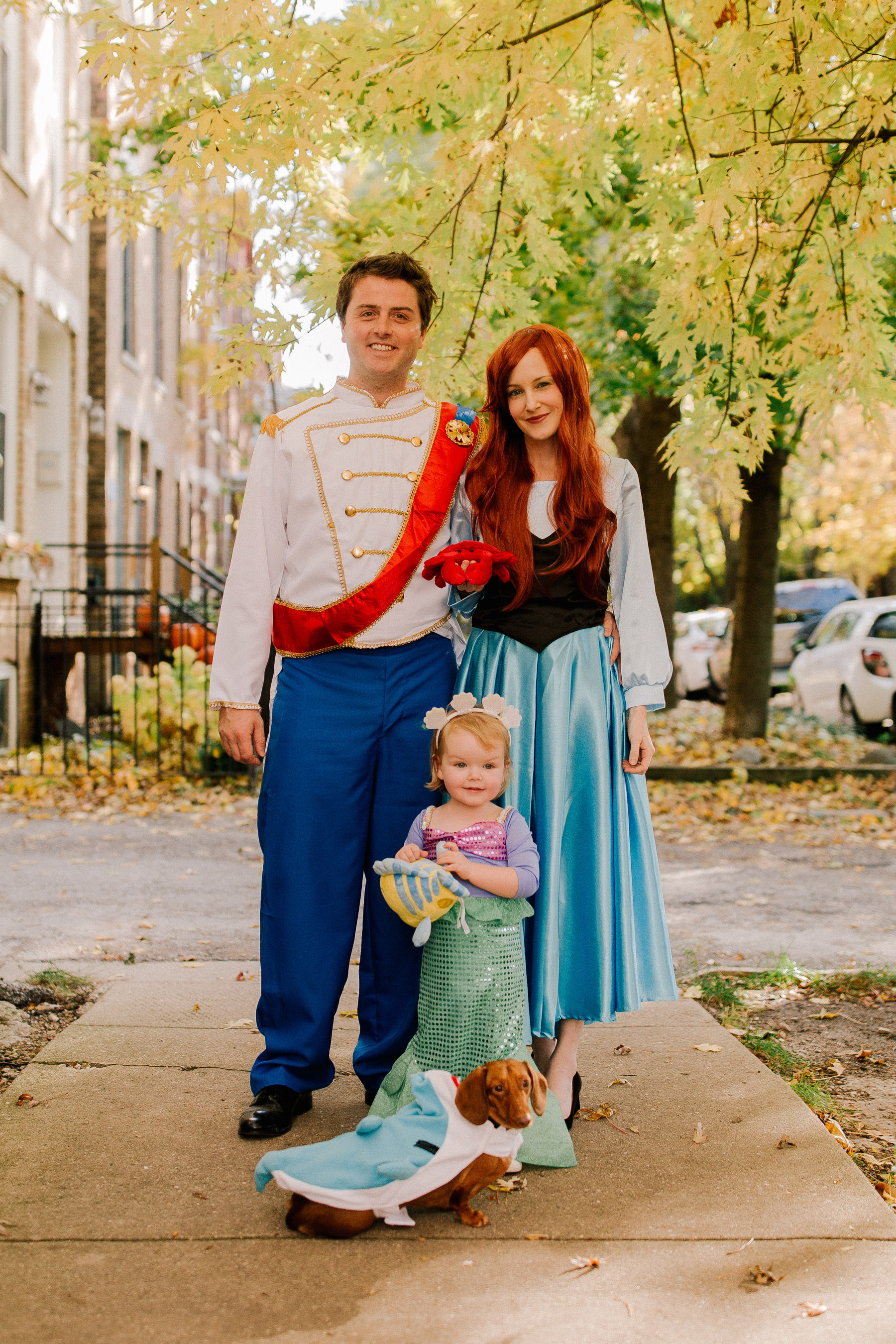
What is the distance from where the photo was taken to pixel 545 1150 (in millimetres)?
2873

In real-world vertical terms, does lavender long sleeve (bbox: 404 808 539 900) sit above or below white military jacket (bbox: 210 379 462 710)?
below

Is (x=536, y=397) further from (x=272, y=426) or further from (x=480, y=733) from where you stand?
(x=480, y=733)

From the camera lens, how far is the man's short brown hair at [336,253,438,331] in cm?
317

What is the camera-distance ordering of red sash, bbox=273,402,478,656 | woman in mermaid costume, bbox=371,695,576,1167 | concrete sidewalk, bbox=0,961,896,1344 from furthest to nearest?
red sash, bbox=273,402,478,656 < woman in mermaid costume, bbox=371,695,576,1167 < concrete sidewalk, bbox=0,961,896,1344

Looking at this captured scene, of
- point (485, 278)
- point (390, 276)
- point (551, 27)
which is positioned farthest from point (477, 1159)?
point (551, 27)

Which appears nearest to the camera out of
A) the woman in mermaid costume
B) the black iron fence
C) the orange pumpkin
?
the woman in mermaid costume

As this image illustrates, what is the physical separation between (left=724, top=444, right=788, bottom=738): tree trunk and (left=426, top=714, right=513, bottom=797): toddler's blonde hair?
381 inches

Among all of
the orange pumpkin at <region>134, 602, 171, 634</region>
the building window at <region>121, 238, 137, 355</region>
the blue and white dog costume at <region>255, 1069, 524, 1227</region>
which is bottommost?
the blue and white dog costume at <region>255, 1069, 524, 1227</region>

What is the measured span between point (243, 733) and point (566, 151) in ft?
10.5

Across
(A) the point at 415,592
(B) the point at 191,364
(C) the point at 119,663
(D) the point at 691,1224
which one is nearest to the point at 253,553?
(A) the point at 415,592

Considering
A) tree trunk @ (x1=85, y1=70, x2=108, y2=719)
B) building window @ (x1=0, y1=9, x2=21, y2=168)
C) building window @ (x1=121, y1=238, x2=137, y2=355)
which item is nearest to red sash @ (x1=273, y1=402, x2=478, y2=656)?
building window @ (x1=0, y1=9, x2=21, y2=168)

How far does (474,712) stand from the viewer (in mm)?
2914

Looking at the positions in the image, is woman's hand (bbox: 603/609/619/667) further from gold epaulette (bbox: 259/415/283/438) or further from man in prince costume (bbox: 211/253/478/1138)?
gold epaulette (bbox: 259/415/283/438)

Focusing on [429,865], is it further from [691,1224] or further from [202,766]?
[202,766]
